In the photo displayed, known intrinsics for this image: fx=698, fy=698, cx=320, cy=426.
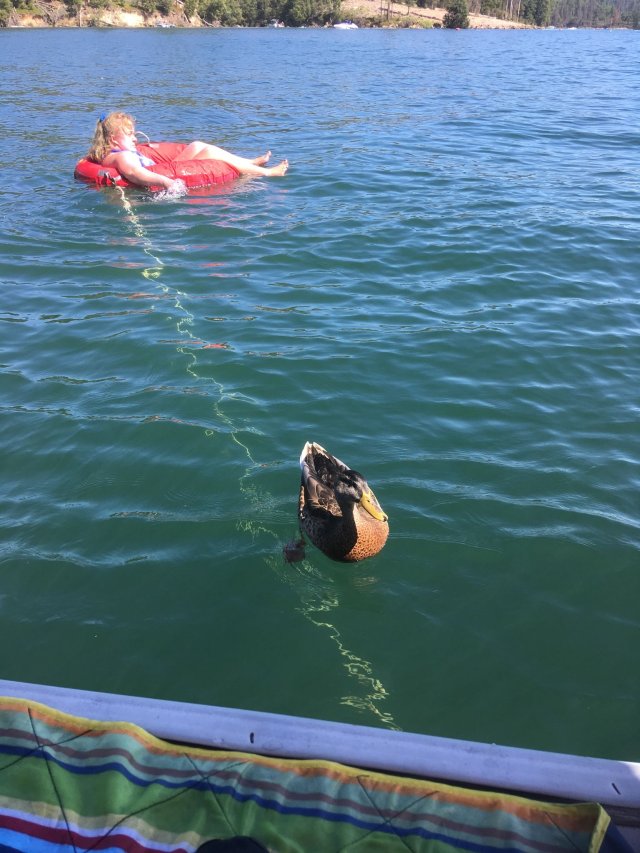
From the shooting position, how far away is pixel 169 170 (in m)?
11.0

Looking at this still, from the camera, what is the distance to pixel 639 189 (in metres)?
11.0

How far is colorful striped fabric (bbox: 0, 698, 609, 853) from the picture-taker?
1976 millimetres

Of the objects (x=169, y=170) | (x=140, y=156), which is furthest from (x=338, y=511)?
(x=140, y=156)

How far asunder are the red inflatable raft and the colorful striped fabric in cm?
1006

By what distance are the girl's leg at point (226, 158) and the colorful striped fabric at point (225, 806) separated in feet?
34.9

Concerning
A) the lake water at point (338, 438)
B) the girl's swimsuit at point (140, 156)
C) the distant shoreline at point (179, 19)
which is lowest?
the lake water at point (338, 438)

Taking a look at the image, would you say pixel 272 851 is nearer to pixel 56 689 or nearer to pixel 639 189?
pixel 56 689

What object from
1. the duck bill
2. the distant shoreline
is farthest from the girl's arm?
the distant shoreline

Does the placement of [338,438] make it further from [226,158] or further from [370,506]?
[226,158]

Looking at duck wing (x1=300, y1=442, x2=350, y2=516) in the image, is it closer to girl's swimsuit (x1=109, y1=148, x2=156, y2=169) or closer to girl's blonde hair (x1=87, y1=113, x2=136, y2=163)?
girl's swimsuit (x1=109, y1=148, x2=156, y2=169)

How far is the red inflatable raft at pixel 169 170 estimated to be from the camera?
1095cm

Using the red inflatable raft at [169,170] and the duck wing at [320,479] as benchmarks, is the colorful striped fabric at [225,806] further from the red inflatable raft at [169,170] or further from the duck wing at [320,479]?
the red inflatable raft at [169,170]

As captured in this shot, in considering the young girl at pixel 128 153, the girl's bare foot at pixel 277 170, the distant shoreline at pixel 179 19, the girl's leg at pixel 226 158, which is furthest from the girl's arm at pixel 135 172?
the distant shoreline at pixel 179 19

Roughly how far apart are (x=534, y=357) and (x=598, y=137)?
10.4 metres
